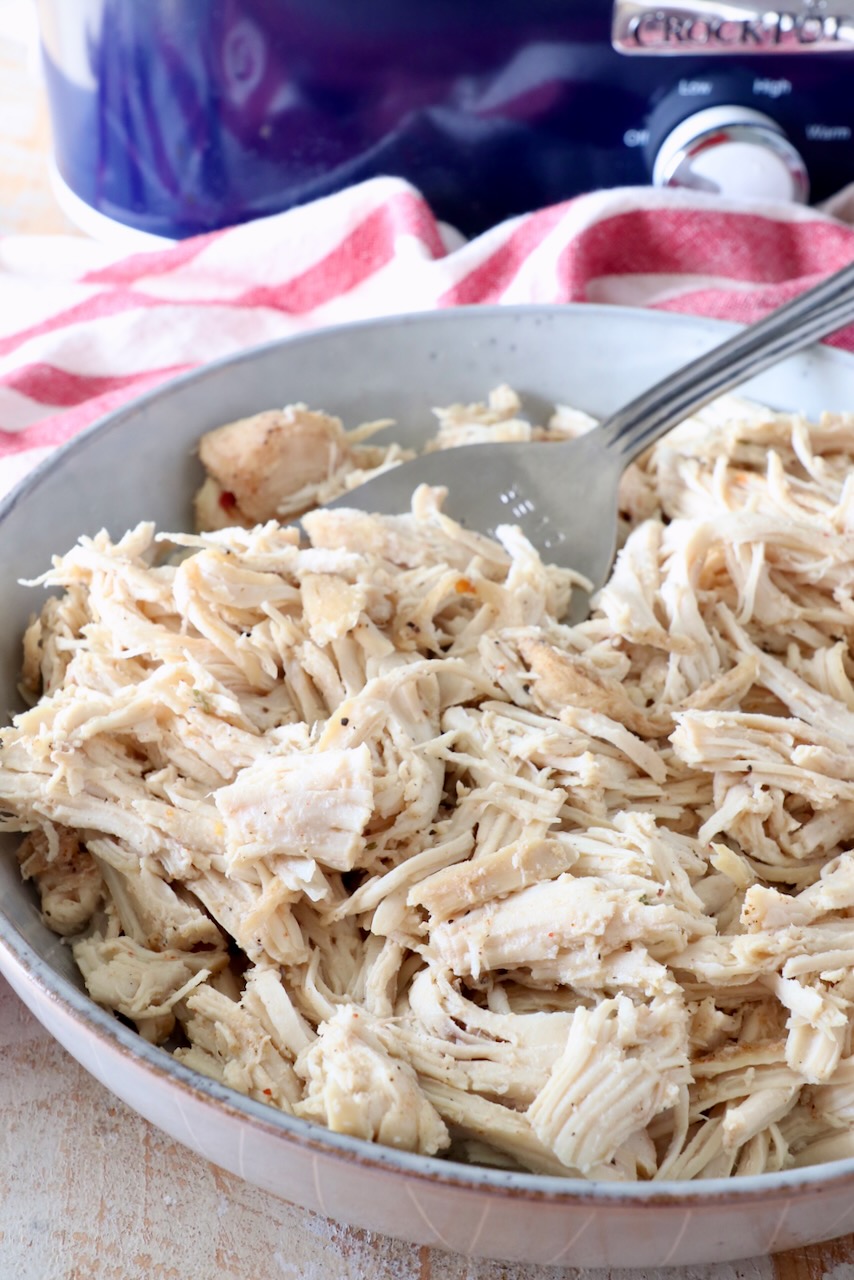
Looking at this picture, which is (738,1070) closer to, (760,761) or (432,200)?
(760,761)

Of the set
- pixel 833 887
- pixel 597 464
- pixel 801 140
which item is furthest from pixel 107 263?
pixel 833 887

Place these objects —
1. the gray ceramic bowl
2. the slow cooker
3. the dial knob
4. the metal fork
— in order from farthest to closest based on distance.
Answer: the dial knob
the slow cooker
the metal fork
the gray ceramic bowl

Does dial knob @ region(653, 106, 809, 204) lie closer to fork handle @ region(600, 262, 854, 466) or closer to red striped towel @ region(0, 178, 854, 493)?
red striped towel @ region(0, 178, 854, 493)

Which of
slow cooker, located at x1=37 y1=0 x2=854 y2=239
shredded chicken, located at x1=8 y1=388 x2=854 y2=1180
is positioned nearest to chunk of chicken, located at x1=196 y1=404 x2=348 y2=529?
shredded chicken, located at x1=8 y1=388 x2=854 y2=1180

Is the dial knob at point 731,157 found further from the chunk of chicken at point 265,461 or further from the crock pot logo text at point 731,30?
the chunk of chicken at point 265,461

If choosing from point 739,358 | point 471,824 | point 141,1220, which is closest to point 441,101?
point 739,358

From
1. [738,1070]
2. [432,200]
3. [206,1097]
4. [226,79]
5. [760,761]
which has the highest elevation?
[226,79]
